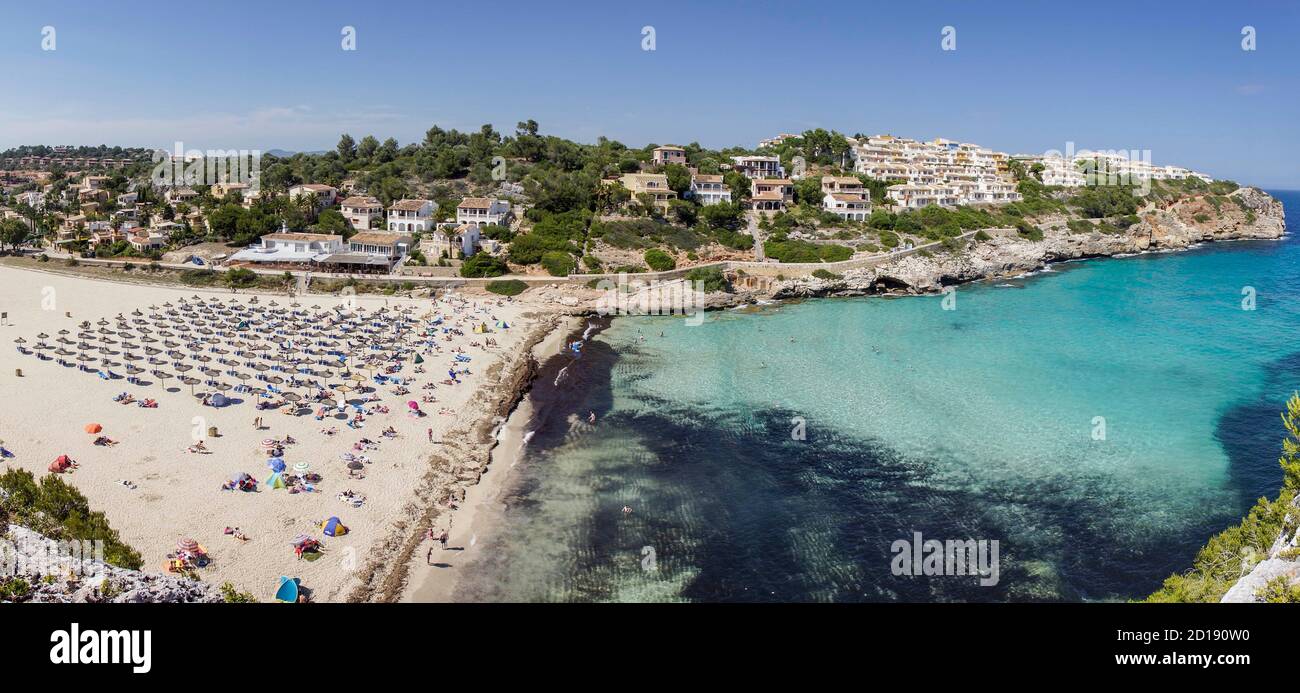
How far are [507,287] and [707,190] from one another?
3036 cm

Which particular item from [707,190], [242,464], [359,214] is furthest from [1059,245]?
[242,464]

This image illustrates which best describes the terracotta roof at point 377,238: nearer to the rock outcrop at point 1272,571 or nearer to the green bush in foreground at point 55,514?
the green bush in foreground at point 55,514

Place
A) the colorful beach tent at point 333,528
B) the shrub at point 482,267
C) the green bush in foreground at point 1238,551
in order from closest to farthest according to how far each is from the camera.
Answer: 1. the green bush in foreground at point 1238,551
2. the colorful beach tent at point 333,528
3. the shrub at point 482,267

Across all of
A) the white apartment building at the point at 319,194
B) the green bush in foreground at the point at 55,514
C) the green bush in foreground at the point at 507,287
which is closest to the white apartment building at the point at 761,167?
the green bush in foreground at the point at 507,287

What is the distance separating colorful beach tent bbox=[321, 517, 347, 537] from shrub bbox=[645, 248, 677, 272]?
4159 centimetres

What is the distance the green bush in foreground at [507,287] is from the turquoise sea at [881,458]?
11642 mm

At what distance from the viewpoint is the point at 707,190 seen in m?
76.3

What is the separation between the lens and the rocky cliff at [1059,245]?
60562mm

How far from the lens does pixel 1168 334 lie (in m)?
45.7

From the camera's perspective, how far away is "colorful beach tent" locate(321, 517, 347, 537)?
66.6 ft
